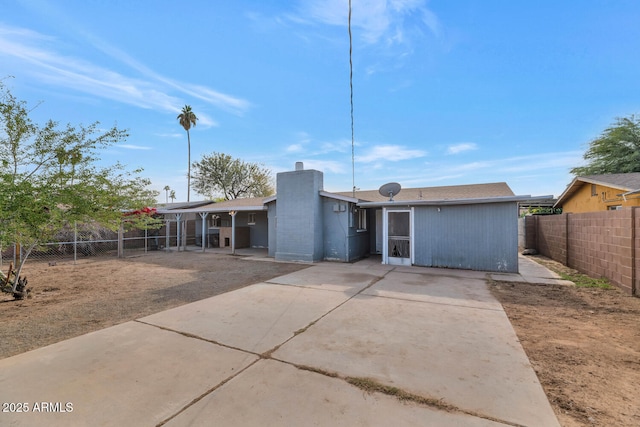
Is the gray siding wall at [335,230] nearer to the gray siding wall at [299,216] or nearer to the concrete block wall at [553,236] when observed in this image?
the gray siding wall at [299,216]

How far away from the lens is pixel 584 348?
10.8ft

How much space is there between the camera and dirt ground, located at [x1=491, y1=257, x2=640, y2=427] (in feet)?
7.20

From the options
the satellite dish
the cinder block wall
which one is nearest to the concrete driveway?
the cinder block wall

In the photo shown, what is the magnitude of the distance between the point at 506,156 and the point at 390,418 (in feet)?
55.3

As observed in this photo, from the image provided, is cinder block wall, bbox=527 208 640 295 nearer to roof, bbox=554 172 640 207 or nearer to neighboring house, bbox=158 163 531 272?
neighboring house, bbox=158 163 531 272

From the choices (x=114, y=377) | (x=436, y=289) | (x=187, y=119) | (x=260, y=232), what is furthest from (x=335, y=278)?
(x=187, y=119)

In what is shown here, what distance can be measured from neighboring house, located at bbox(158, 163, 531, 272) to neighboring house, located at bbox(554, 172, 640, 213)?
137 inches

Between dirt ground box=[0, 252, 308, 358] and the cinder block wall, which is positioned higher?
the cinder block wall

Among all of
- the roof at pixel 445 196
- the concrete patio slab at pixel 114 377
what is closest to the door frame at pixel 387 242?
the roof at pixel 445 196

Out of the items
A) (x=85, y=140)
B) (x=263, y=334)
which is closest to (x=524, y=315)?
(x=263, y=334)

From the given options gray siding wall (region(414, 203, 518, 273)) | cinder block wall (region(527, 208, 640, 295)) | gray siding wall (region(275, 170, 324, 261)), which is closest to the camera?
cinder block wall (region(527, 208, 640, 295))

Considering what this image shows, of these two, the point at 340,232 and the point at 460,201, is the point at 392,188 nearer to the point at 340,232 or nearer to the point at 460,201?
the point at 460,201

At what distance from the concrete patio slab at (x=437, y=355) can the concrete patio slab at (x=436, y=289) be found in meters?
0.62

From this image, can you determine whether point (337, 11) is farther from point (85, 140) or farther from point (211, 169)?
point (211, 169)
